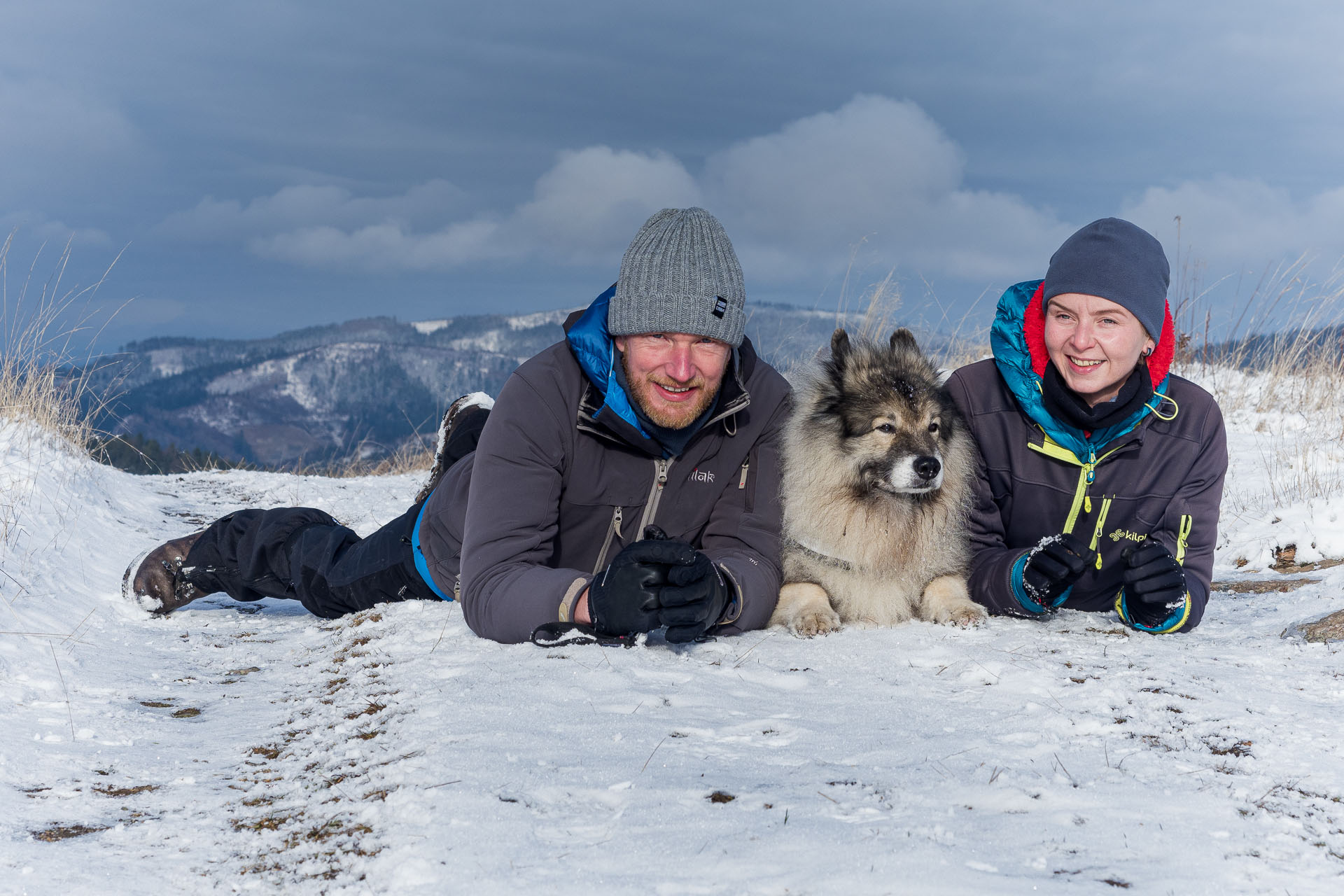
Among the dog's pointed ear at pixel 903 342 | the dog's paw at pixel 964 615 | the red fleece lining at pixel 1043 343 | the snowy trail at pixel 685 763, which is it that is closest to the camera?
the snowy trail at pixel 685 763

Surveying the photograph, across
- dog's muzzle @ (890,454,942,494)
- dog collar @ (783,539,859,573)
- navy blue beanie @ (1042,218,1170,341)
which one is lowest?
dog collar @ (783,539,859,573)

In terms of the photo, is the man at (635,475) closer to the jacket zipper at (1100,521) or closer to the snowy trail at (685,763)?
the snowy trail at (685,763)

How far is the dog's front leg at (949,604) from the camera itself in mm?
3646

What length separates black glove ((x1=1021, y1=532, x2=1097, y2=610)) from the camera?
11.0 feet

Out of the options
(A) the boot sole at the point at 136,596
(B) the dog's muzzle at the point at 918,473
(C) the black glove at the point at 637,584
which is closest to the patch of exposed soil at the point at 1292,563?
(B) the dog's muzzle at the point at 918,473

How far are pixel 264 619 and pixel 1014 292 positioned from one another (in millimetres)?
3997

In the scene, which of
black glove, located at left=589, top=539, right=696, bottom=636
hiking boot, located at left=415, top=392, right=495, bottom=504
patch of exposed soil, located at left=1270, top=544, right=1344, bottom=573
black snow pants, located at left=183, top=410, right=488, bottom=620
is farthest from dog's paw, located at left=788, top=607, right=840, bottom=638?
patch of exposed soil, located at left=1270, top=544, right=1344, bottom=573

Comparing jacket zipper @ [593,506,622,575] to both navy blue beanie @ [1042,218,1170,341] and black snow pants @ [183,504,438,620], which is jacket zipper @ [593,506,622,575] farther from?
navy blue beanie @ [1042,218,1170,341]

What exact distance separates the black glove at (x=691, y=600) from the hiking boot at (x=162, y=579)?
2.71 m

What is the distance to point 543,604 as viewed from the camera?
3035 mm

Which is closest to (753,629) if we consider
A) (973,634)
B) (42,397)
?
(973,634)

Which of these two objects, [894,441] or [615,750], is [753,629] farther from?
[615,750]

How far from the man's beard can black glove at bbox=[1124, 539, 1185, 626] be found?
5.55 feet

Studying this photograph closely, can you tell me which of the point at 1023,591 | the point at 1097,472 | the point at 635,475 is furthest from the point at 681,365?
the point at 1097,472
